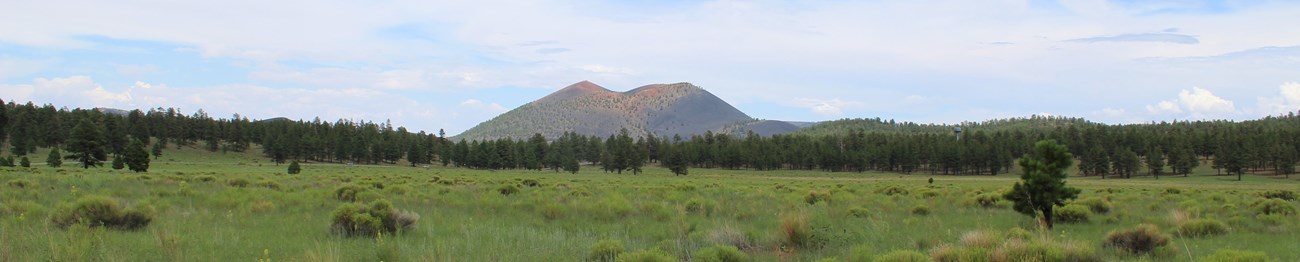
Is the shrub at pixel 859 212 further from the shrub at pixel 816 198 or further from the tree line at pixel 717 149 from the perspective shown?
the tree line at pixel 717 149

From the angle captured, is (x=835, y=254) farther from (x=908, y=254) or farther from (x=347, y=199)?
(x=347, y=199)

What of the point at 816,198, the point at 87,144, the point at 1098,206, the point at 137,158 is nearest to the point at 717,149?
the point at 87,144

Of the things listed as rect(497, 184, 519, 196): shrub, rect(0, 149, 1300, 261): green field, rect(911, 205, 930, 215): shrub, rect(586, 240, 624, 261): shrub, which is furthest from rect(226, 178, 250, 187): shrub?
rect(911, 205, 930, 215): shrub

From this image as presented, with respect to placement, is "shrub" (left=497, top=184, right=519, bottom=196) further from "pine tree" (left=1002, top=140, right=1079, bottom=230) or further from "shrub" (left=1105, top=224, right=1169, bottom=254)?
"shrub" (left=1105, top=224, right=1169, bottom=254)

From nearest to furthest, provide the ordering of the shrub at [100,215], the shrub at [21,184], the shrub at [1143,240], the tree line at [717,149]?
the shrub at [1143,240], the shrub at [100,215], the shrub at [21,184], the tree line at [717,149]

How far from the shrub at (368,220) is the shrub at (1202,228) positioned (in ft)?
43.8

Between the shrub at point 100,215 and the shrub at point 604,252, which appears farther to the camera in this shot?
the shrub at point 100,215

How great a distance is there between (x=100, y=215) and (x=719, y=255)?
891 centimetres

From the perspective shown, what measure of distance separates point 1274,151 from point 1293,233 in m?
118

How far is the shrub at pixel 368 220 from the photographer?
10.4 m

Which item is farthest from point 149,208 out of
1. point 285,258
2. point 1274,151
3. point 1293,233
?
point 1274,151

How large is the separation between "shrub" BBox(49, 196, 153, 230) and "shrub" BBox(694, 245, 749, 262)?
8.22 meters

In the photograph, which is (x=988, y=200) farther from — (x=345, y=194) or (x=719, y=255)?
(x=345, y=194)

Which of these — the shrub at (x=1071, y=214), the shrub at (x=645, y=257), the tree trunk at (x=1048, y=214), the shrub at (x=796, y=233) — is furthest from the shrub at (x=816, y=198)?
the shrub at (x=645, y=257)
